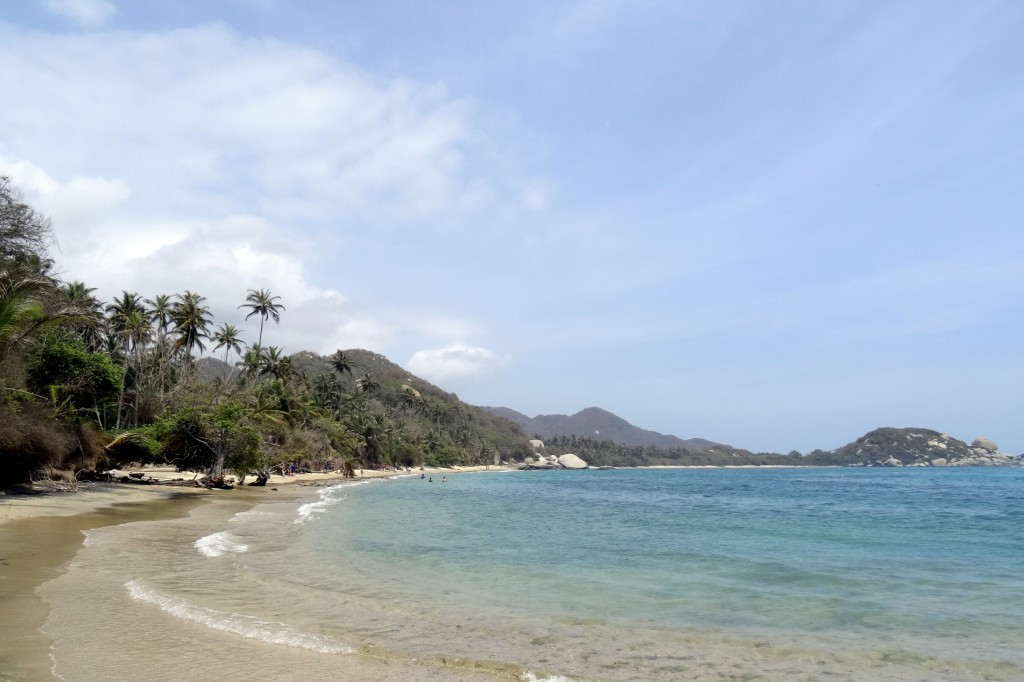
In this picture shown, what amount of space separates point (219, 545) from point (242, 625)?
8981 mm

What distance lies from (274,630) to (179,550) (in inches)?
333

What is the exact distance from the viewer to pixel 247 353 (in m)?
73.5

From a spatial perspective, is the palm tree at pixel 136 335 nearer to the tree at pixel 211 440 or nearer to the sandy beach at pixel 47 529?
the tree at pixel 211 440

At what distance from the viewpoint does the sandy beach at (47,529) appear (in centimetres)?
717

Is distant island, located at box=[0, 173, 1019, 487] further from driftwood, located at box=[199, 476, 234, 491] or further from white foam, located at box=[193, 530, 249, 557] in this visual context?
white foam, located at box=[193, 530, 249, 557]

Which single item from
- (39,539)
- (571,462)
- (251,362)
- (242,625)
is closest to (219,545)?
(39,539)

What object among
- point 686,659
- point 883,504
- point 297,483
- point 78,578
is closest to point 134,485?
point 297,483

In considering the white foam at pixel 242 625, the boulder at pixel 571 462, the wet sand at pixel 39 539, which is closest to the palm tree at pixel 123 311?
the wet sand at pixel 39 539

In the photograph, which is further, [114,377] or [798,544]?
[114,377]

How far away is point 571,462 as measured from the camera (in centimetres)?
19300

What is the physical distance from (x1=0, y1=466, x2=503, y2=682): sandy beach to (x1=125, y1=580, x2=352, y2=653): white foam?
3.46 ft

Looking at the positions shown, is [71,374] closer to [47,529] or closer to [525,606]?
[47,529]

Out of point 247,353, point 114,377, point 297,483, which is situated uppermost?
point 247,353

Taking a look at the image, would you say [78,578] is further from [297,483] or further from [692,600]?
[297,483]
